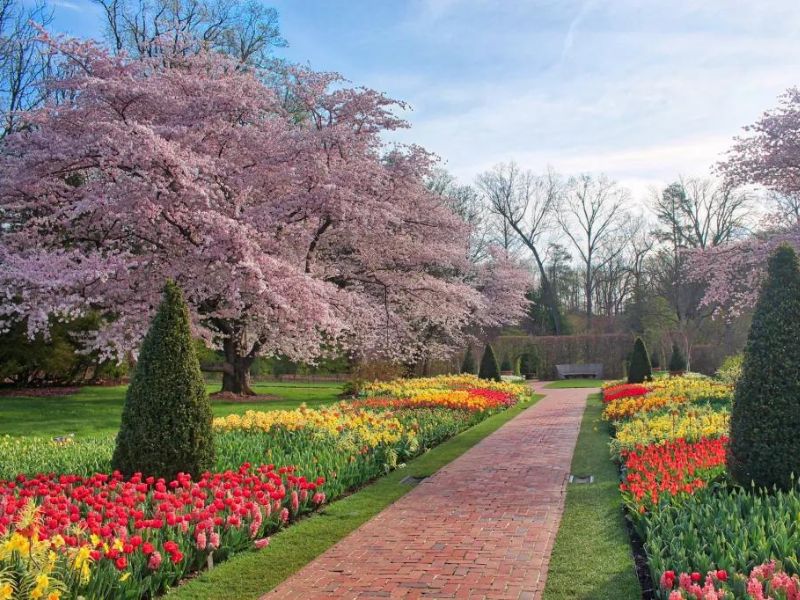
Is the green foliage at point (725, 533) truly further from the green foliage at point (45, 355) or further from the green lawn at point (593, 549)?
the green foliage at point (45, 355)

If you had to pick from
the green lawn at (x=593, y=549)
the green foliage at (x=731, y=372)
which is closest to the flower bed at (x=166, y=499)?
A: the green lawn at (x=593, y=549)

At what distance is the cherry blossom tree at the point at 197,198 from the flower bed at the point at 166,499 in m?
3.70

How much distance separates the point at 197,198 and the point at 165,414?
7.54 metres

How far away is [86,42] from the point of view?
1371cm

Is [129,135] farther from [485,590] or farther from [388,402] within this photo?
[485,590]

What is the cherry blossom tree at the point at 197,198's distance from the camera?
12234 millimetres

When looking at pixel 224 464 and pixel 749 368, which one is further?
Answer: pixel 224 464

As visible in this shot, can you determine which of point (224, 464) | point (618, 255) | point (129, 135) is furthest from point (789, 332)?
point (618, 255)

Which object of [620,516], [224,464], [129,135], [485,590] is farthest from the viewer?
[129,135]

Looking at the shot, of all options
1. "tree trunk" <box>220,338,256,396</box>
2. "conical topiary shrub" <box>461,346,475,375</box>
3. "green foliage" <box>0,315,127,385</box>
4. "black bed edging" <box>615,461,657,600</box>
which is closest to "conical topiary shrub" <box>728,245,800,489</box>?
"black bed edging" <box>615,461,657,600</box>

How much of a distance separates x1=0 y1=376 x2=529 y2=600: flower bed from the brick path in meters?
0.68

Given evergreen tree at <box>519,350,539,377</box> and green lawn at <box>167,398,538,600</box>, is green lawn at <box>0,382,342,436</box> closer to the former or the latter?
green lawn at <box>167,398,538,600</box>

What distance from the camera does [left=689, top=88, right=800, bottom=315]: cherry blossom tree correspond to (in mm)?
13656

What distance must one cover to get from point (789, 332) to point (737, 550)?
7.47 ft
